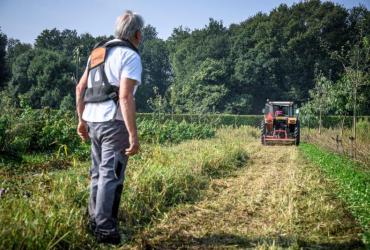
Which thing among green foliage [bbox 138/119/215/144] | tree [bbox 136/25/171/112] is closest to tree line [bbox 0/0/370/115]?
tree [bbox 136/25/171/112]

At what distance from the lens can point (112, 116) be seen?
3324 mm

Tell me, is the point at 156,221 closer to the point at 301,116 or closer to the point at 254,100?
the point at 301,116

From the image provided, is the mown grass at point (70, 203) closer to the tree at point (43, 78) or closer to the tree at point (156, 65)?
the tree at point (43, 78)

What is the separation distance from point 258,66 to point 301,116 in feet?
61.1

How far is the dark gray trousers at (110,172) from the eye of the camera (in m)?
3.29

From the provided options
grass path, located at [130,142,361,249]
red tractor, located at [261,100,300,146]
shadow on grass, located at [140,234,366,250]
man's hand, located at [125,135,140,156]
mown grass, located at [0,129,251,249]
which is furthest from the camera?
red tractor, located at [261,100,300,146]

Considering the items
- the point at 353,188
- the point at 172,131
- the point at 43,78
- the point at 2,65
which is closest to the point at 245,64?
the point at 43,78

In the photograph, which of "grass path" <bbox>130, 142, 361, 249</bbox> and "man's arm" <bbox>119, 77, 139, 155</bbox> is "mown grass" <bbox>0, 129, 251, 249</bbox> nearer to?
→ "grass path" <bbox>130, 142, 361, 249</bbox>

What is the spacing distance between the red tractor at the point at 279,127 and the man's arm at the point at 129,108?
1392 centimetres

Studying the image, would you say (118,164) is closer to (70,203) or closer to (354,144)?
(70,203)

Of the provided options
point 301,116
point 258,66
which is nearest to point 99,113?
point 301,116

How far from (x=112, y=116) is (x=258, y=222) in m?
2.03

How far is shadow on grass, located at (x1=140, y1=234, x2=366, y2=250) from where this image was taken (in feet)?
11.1

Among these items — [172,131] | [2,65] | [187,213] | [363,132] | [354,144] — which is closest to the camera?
[187,213]
